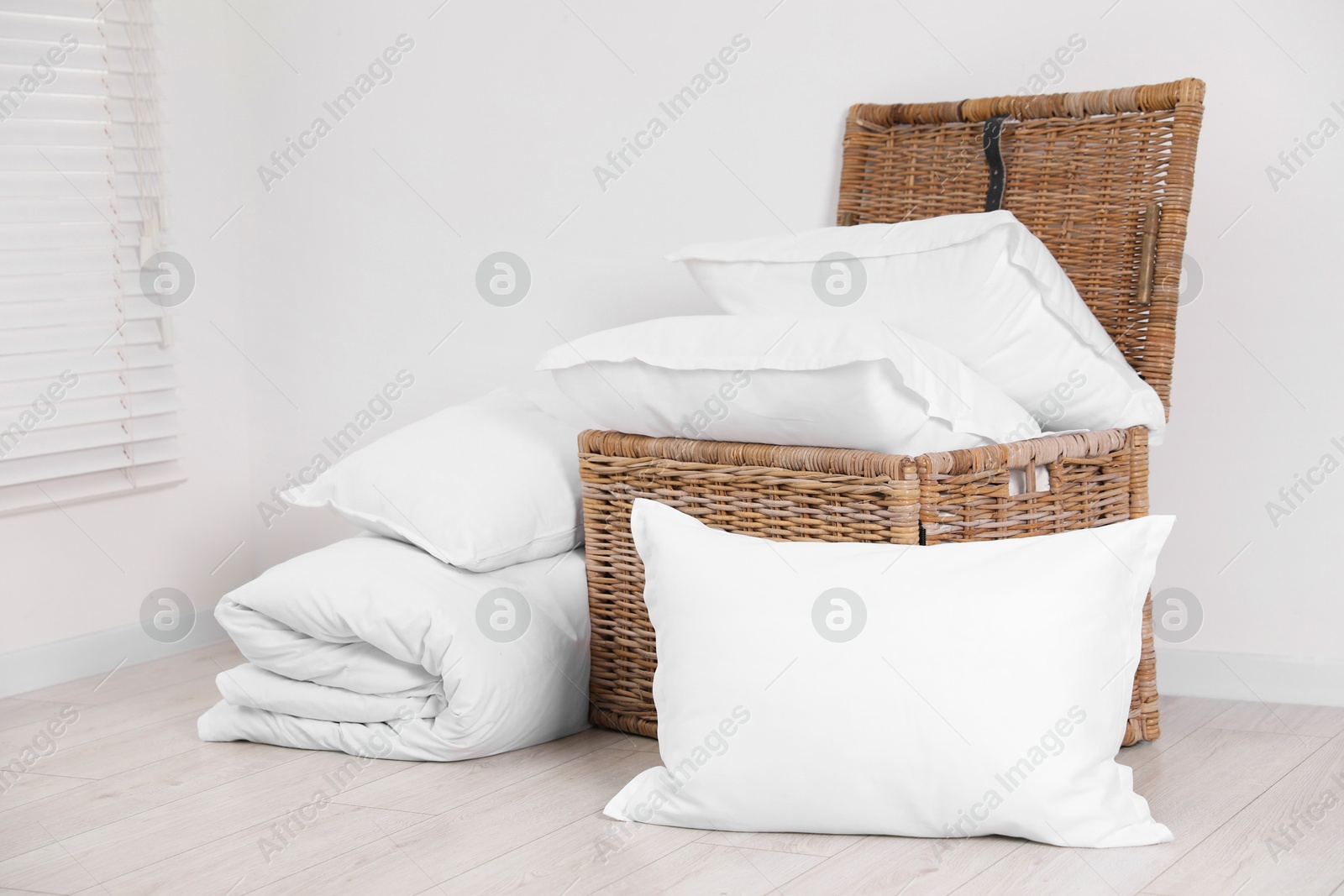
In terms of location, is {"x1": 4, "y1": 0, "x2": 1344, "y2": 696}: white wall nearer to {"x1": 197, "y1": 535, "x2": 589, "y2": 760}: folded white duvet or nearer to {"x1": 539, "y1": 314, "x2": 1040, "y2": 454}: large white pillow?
{"x1": 539, "y1": 314, "x2": 1040, "y2": 454}: large white pillow

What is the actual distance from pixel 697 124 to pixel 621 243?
0.24m

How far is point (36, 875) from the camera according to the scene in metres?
1.22

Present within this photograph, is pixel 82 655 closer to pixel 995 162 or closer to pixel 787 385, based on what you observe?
pixel 787 385

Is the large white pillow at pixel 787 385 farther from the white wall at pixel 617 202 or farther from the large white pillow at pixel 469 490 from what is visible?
the white wall at pixel 617 202

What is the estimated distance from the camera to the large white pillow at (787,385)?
1.29m

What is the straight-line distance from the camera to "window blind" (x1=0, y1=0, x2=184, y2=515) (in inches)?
78.1

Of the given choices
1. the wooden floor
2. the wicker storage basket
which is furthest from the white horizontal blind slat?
the wicker storage basket

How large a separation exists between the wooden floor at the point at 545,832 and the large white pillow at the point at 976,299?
1.45 ft

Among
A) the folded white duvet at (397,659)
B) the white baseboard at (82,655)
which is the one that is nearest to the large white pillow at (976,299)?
the folded white duvet at (397,659)

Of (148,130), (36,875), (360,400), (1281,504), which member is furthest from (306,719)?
(1281,504)

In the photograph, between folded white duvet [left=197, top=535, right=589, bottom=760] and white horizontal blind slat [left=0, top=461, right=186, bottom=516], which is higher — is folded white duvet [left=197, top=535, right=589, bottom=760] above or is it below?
below

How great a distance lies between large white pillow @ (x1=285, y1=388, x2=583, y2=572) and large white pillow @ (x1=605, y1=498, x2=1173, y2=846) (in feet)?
1.42

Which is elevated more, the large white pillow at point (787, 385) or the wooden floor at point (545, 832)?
the large white pillow at point (787, 385)

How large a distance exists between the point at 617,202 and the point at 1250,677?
124cm
